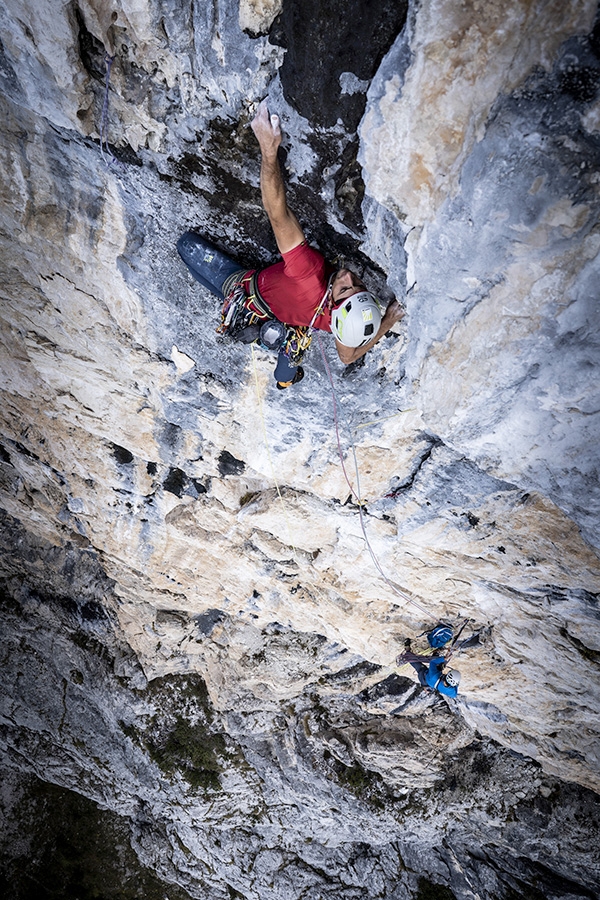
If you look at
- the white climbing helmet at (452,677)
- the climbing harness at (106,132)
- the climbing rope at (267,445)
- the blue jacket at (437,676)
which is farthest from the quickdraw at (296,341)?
the white climbing helmet at (452,677)

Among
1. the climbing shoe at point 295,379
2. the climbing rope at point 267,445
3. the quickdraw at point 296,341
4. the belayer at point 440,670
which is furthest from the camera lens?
the belayer at point 440,670

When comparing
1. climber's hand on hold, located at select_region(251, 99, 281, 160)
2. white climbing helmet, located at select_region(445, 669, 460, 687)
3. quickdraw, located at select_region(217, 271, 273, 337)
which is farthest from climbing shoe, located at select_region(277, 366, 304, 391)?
white climbing helmet, located at select_region(445, 669, 460, 687)

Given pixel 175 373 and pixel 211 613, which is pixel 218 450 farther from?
pixel 211 613

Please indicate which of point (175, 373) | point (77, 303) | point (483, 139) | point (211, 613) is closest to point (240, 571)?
point (211, 613)

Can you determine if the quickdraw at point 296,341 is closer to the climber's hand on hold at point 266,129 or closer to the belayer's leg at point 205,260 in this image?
the belayer's leg at point 205,260

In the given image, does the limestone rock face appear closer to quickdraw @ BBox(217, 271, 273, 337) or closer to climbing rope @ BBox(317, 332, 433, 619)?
climbing rope @ BBox(317, 332, 433, 619)

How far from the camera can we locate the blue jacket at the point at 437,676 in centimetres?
491

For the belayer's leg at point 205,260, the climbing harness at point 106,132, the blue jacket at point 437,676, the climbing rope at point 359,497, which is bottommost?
the blue jacket at point 437,676

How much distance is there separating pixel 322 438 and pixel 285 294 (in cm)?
123

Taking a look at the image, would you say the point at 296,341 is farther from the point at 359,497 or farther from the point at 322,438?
the point at 359,497

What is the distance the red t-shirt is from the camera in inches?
110

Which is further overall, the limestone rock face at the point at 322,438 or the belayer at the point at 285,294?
the belayer at the point at 285,294

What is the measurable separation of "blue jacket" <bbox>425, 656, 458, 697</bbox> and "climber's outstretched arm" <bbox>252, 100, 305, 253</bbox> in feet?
14.2

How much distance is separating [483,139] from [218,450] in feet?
10.3
